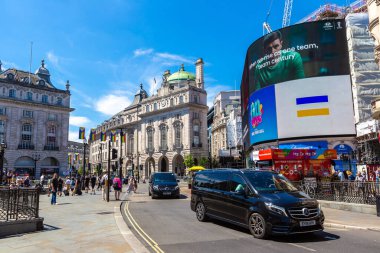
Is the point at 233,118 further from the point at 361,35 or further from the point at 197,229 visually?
the point at 197,229

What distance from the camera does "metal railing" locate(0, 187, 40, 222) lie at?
9.66 metres

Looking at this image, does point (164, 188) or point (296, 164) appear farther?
point (164, 188)

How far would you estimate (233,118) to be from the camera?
292ft

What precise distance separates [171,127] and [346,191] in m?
63.1

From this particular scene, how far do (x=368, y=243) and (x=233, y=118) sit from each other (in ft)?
267

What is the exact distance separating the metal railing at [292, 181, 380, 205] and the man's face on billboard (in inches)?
1013

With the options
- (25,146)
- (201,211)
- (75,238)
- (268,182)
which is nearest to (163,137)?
(25,146)

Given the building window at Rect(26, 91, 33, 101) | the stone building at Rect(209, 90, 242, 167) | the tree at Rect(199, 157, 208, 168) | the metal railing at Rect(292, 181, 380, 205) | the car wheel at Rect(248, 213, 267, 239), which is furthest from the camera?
the stone building at Rect(209, 90, 242, 167)

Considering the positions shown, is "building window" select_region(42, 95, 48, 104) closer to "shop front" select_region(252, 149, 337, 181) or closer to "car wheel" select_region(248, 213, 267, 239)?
"shop front" select_region(252, 149, 337, 181)

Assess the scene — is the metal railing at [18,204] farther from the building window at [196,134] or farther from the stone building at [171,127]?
Result: the building window at [196,134]

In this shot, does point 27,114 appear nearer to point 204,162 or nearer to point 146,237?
point 204,162

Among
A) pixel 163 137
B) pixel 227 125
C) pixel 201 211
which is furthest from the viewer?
pixel 227 125

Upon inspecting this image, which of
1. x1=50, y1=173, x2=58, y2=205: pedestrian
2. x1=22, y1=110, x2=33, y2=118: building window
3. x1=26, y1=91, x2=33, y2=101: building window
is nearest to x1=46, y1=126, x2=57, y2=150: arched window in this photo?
x1=22, y1=110, x2=33, y2=118: building window

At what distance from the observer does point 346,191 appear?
48.7 feet
